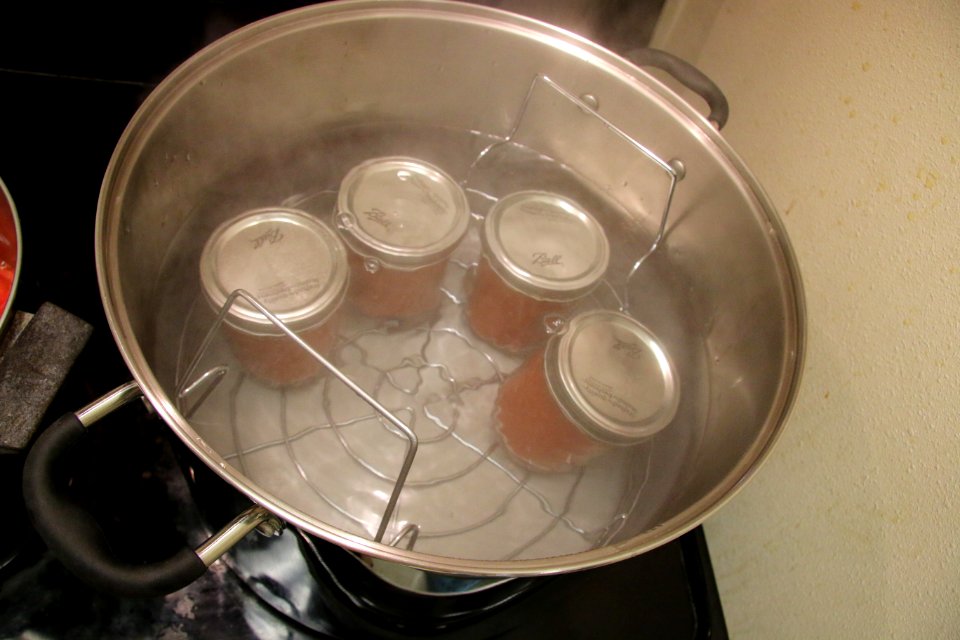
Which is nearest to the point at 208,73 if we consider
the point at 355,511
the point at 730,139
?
the point at 355,511

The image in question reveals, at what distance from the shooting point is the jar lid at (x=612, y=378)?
0.52 m

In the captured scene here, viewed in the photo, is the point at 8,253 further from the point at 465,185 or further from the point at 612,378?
the point at 612,378

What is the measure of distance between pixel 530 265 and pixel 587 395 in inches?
5.6

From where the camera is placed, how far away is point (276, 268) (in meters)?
0.54

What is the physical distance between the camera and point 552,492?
1.96 ft

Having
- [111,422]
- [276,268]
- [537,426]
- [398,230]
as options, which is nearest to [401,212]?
[398,230]

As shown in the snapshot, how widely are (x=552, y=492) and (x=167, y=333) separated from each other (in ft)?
1.21

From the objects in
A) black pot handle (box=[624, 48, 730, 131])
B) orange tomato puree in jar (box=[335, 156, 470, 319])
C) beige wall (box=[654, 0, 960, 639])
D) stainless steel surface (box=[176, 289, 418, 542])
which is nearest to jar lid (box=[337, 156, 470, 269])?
orange tomato puree in jar (box=[335, 156, 470, 319])

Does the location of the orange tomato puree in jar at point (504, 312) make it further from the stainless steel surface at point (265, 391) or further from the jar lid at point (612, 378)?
the stainless steel surface at point (265, 391)

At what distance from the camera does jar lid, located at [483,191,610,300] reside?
590mm

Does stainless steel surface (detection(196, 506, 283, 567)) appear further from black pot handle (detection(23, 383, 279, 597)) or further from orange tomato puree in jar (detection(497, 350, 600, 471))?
orange tomato puree in jar (detection(497, 350, 600, 471))

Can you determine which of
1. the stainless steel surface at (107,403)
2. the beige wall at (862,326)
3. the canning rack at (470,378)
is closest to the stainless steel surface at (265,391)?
the canning rack at (470,378)

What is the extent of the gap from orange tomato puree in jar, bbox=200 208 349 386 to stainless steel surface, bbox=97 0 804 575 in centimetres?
4

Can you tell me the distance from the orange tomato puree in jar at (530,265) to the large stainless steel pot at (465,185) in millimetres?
47
